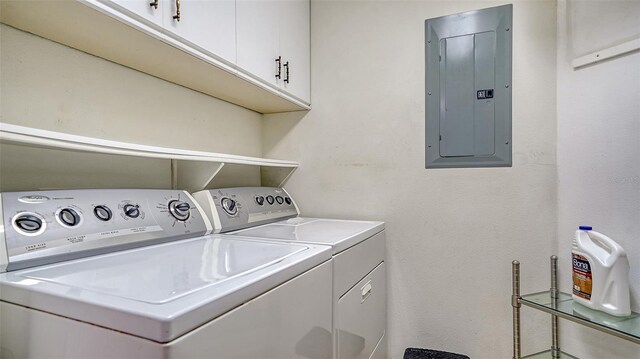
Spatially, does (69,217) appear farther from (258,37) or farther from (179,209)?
(258,37)

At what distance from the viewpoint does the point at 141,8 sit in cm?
95

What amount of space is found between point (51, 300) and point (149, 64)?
99cm

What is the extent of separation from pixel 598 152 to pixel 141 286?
1.69 m

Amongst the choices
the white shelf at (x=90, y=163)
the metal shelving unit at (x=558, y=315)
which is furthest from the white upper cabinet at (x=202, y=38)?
the metal shelving unit at (x=558, y=315)

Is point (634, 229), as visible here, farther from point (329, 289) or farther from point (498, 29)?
point (329, 289)

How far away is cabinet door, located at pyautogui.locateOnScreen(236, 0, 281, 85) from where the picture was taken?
4.56ft

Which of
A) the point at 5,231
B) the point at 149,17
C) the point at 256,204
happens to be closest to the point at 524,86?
the point at 256,204

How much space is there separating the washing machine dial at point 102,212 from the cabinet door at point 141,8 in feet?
1.94

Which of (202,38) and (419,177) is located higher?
(202,38)

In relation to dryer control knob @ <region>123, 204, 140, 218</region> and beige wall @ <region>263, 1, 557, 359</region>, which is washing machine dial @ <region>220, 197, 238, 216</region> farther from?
beige wall @ <region>263, 1, 557, 359</region>

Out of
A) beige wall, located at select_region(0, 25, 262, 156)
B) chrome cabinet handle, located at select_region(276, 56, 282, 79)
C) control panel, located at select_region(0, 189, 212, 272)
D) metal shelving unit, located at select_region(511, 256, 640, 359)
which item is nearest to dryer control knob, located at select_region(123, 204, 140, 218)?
control panel, located at select_region(0, 189, 212, 272)

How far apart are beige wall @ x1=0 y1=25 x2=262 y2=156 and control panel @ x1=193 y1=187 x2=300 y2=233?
33 cm

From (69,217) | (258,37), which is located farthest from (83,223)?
(258,37)

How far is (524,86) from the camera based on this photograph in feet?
5.04
